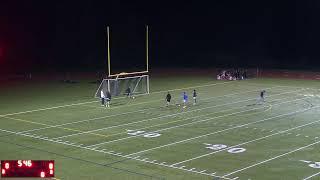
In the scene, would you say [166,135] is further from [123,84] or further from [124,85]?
[123,84]

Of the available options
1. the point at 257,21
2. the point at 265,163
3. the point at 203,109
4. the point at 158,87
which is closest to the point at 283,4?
the point at 257,21

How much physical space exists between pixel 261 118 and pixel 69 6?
161 feet

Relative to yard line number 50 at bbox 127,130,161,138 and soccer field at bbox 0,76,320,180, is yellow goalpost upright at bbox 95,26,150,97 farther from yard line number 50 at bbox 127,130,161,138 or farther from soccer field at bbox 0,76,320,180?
yard line number 50 at bbox 127,130,161,138

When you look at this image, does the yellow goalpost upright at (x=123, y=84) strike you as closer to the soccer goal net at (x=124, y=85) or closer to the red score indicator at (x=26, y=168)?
the soccer goal net at (x=124, y=85)

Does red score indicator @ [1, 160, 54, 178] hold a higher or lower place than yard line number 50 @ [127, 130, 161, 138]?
higher

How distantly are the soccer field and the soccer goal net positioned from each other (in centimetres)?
125

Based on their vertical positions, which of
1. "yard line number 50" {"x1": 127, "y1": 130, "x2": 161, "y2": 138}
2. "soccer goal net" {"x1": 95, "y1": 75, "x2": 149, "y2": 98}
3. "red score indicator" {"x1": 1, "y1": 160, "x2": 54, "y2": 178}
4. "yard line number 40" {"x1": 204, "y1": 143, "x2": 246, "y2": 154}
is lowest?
"yard line number 40" {"x1": 204, "y1": 143, "x2": 246, "y2": 154}

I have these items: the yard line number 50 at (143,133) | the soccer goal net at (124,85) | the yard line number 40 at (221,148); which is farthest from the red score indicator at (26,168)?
the soccer goal net at (124,85)

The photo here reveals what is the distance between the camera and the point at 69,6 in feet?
238

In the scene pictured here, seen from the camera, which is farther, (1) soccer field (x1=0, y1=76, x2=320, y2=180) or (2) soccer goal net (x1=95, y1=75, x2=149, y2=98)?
(2) soccer goal net (x1=95, y1=75, x2=149, y2=98)

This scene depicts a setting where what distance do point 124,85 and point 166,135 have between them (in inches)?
662

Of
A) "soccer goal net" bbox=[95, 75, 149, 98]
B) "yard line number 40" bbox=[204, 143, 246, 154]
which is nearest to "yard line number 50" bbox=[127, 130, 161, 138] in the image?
"yard line number 40" bbox=[204, 143, 246, 154]

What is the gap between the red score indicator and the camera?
9273 millimetres

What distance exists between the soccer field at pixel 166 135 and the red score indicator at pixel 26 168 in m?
7.82
